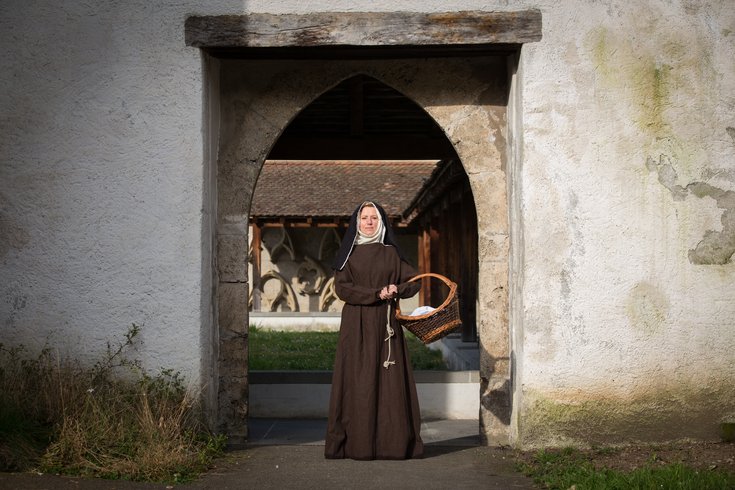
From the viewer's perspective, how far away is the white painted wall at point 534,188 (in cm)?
685

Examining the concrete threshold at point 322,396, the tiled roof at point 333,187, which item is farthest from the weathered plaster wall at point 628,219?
the tiled roof at point 333,187

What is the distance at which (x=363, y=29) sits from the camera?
6.89m

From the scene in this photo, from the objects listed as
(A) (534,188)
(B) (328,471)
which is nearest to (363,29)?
(A) (534,188)

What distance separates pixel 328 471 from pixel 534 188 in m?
2.39

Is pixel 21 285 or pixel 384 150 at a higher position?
pixel 384 150

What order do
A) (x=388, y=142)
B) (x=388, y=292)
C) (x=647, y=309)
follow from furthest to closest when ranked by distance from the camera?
(x=388, y=142)
(x=647, y=309)
(x=388, y=292)

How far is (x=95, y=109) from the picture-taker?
22.9 feet

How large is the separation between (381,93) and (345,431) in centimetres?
460

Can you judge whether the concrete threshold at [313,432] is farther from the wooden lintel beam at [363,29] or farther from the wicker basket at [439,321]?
the wooden lintel beam at [363,29]

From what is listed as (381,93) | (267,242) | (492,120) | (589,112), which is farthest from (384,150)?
(267,242)

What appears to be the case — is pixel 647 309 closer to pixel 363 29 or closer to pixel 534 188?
pixel 534 188

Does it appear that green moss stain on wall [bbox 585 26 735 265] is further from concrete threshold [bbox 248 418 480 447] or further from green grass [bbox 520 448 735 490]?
concrete threshold [bbox 248 418 480 447]

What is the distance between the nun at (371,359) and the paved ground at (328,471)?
139 mm

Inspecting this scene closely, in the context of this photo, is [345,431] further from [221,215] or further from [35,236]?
[35,236]
